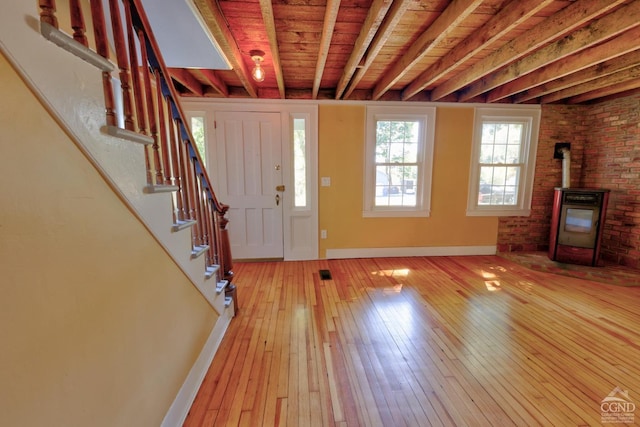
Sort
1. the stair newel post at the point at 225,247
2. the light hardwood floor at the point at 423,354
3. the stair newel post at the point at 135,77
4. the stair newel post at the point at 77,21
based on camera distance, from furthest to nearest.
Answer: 1. the stair newel post at the point at 225,247
2. the light hardwood floor at the point at 423,354
3. the stair newel post at the point at 135,77
4. the stair newel post at the point at 77,21

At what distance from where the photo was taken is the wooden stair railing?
90 centimetres

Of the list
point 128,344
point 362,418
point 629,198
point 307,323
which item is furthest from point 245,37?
point 629,198

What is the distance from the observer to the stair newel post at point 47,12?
69cm

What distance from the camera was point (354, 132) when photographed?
3.66 meters

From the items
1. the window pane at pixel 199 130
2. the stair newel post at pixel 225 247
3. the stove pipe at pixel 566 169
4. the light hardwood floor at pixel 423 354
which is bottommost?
the light hardwood floor at pixel 423 354

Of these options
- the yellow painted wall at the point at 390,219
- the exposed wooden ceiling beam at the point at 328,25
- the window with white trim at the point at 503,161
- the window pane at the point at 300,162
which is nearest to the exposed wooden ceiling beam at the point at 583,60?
the window with white trim at the point at 503,161

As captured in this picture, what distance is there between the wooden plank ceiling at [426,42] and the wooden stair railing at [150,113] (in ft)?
1.91

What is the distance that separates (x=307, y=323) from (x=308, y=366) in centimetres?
51

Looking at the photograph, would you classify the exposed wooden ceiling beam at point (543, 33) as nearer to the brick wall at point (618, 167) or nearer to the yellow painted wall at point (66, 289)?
the brick wall at point (618, 167)

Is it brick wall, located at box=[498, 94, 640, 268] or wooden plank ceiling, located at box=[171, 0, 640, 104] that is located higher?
wooden plank ceiling, located at box=[171, 0, 640, 104]

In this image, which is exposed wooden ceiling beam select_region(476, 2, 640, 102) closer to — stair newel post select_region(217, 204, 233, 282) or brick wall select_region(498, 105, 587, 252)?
brick wall select_region(498, 105, 587, 252)

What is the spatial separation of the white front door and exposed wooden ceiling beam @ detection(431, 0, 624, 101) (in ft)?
7.90

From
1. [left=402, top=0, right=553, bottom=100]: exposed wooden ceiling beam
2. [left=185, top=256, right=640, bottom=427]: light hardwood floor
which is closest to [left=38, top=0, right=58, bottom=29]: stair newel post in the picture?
[left=185, top=256, right=640, bottom=427]: light hardwood floor

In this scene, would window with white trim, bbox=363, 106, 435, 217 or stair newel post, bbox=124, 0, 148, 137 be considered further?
window with white trim, bbox=363, 106, 435, 217
